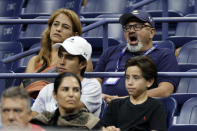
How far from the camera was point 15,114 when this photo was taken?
13.9 ft

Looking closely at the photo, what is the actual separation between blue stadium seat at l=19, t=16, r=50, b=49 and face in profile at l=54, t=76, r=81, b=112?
336 centimetres

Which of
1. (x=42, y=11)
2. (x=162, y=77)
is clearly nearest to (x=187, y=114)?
(x=162, y=77)

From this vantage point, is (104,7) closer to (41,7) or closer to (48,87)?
(41,7)

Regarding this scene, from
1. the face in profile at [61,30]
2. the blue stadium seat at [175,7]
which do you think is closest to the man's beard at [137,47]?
the face in profile at [61,30]

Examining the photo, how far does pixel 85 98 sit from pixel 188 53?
2.11 m

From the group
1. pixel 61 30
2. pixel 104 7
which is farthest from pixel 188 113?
pixel 104 7

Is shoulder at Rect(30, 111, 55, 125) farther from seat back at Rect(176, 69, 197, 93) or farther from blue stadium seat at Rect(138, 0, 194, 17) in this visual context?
blue stadium seat at Rect(138, 0, 194, 17)

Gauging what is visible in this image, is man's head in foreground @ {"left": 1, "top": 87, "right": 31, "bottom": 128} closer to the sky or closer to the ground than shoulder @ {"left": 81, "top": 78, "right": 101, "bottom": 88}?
closer to the sky

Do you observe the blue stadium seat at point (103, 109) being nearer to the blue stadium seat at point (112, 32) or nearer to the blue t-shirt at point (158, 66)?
the blue t-shirt at point (158, 66)

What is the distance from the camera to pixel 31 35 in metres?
8.73

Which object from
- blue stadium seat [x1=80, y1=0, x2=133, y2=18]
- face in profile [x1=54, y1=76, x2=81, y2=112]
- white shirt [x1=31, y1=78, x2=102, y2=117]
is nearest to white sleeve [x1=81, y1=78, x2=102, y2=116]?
white shirt [x1=31, y1=78, x2=102, y2=117]

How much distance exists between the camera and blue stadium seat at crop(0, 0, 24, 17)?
9.02 m

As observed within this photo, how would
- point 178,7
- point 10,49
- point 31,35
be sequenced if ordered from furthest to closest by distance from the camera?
1. point 178,7
2. point 31,35
3. point 10,49

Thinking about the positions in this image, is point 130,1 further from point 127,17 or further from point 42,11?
point 127,17
